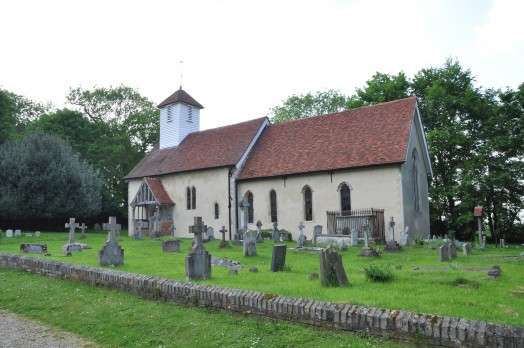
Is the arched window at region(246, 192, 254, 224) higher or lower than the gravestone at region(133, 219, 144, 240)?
higher

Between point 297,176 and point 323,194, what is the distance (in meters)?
2.01

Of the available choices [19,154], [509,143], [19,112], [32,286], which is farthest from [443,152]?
[19,112]

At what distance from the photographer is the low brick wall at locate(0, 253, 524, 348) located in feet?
16.2

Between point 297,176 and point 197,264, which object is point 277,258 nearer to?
point 197,264

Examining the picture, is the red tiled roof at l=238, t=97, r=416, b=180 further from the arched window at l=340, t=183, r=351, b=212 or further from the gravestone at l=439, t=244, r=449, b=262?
the gravestone at l=439, t=244, r=449, b=262

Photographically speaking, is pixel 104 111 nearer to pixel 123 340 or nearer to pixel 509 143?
pixel 509 143

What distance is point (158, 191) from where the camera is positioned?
106ft

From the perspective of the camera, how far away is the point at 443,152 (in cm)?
3206

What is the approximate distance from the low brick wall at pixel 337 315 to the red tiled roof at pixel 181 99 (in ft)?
89.3

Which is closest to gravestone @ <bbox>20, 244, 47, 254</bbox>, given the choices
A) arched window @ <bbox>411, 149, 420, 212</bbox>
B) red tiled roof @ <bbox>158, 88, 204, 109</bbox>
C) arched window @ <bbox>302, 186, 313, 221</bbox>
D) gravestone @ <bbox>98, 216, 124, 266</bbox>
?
gravestone @ <bbox>98, 216, 124, 266</bbox>

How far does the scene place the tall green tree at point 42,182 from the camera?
107ft

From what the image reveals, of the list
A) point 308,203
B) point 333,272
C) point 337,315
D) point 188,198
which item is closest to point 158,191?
point 188,198

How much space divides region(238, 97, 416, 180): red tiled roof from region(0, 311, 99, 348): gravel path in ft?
59.4

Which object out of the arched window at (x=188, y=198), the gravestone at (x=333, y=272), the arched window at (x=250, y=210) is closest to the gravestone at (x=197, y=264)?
the gravestone at (x=333, y=272)
